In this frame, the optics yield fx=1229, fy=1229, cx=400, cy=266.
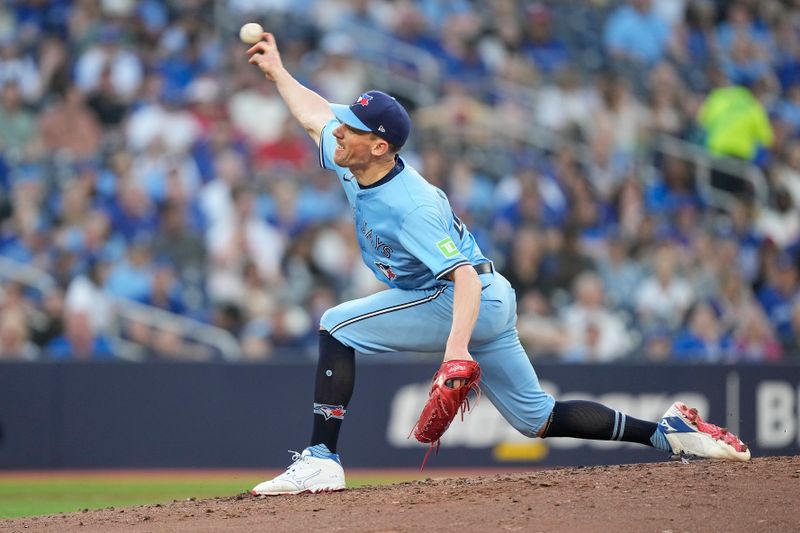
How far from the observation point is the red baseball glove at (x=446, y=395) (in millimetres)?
5414

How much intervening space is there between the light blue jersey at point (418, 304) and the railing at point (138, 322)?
5783mm

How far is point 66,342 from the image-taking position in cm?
1142

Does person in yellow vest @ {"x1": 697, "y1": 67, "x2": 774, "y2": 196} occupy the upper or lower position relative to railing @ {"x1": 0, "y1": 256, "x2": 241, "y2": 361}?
upper

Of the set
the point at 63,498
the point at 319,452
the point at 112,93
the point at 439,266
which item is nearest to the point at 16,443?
the point at 63,498

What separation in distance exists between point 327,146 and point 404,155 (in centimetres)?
724

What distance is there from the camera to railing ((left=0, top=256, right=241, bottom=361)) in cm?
1152

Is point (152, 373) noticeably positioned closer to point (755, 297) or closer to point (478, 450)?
point (478, 450)

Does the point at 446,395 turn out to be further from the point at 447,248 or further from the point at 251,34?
the point at 251,34

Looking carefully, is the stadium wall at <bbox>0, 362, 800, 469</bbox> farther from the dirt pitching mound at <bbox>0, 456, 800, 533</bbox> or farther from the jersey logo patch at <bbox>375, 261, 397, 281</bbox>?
the jersey logo patch at <bbox>375, 261, 397, 281</bbox>

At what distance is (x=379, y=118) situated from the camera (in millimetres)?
5723

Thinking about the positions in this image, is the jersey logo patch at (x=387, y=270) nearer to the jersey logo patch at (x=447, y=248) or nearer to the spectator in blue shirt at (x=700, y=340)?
the jersey logo patch at (x=447, y=248)

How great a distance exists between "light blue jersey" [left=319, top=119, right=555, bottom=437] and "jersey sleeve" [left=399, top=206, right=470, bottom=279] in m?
0.01

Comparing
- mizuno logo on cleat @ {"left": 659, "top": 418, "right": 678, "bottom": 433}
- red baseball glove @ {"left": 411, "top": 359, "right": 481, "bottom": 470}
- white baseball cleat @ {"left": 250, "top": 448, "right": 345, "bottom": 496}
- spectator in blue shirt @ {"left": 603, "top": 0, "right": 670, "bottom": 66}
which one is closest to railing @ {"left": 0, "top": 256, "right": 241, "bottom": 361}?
white baseball cleat @ {"left": 250, "top": 448, "right": 345, "bottom": 496}

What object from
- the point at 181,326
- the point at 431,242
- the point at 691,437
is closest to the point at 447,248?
the point at 431,242
